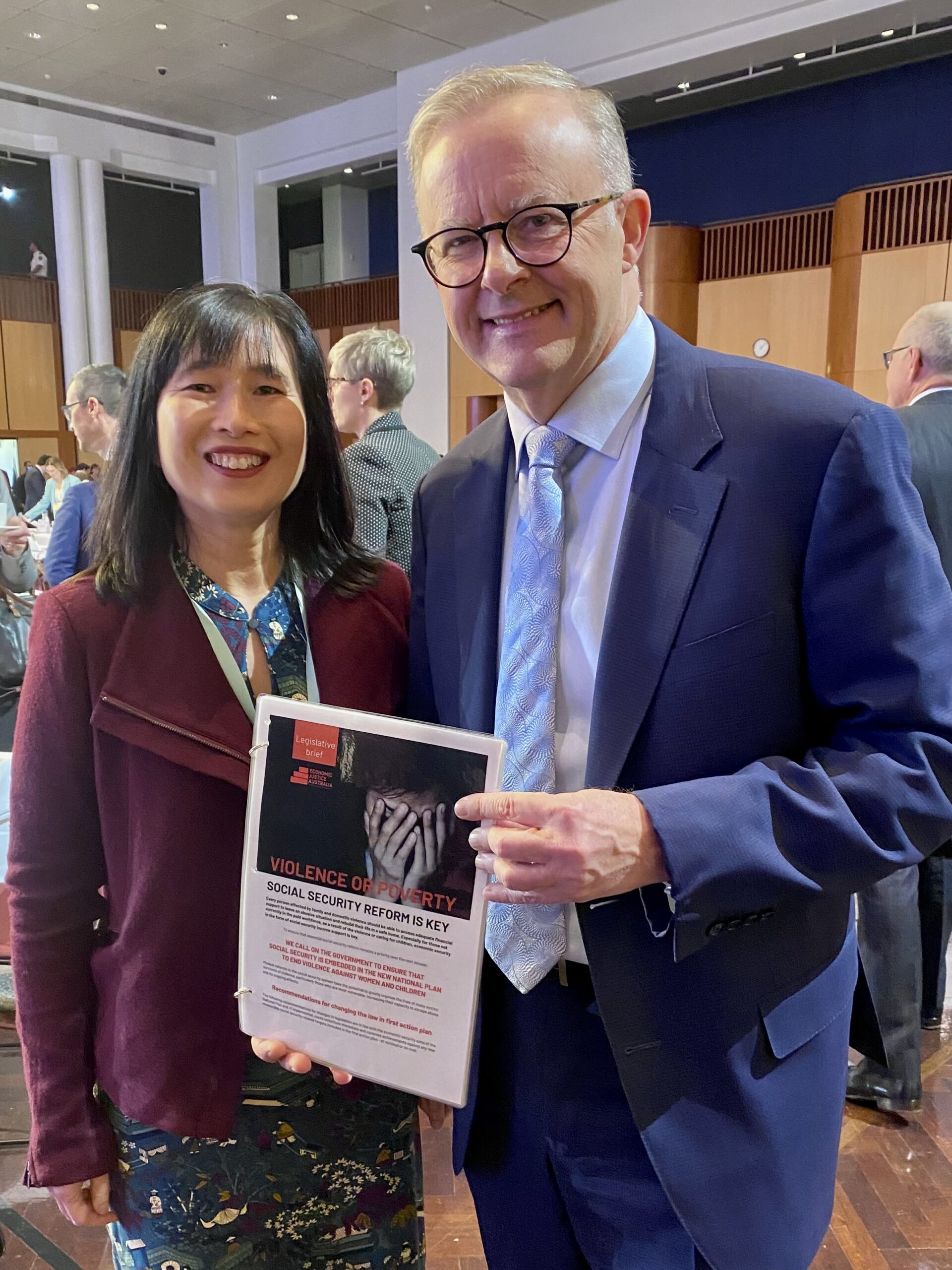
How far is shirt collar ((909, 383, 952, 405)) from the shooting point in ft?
9.93

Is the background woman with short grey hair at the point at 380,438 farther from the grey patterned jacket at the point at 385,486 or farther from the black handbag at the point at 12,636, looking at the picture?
the black handbag at the point at 12,636

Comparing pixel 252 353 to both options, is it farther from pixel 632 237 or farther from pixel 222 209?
pixel 222 209

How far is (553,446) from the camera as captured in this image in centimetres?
130

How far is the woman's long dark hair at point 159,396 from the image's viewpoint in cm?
130

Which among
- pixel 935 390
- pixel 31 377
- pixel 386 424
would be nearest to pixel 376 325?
pixel 31 377

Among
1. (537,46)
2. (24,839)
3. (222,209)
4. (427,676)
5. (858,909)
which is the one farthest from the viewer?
(222,209)

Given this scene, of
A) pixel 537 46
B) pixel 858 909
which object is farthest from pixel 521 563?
pixel 537 46

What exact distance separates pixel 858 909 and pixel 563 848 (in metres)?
2.13

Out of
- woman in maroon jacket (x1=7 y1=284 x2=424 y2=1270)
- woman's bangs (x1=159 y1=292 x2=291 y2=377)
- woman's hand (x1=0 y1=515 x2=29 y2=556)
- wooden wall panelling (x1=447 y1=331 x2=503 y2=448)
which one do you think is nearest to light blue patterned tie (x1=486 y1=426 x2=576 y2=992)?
woman in maroon jacket (x1=7 y1=284 x2=424 y2=1270)

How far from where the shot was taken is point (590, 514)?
4.25 ft

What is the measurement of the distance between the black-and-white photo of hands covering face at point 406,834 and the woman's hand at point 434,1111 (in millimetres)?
494

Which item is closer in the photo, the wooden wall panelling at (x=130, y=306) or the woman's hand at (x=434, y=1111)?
the woman's hand at (x=434, y=1111)

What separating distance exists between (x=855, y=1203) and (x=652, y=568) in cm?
213

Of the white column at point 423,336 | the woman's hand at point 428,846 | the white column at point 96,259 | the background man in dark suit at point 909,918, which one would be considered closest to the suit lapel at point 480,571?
the woman's hand at point 428,846
